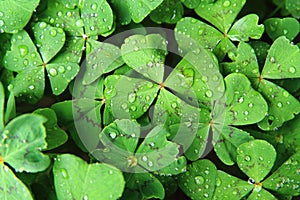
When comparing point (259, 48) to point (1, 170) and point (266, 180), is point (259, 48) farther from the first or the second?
point (1, 170)

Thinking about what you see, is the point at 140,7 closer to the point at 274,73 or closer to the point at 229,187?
the point at 274,73

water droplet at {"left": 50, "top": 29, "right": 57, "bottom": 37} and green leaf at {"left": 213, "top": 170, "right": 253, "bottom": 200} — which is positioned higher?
water droplet at {"left": 50, "top": 29, "right": 57, "bottom": 37}

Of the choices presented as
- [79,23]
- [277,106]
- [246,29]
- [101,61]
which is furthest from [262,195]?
[79,23]

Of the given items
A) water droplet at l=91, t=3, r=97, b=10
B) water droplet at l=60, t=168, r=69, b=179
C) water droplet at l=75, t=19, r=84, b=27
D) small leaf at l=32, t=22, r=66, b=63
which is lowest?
water droplet at l=60, t=168, r=69, b=179

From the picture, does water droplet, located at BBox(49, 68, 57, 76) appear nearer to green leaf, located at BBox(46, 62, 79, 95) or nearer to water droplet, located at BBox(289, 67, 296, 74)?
green leaf, located at BBox(46, 62, 79, 95)

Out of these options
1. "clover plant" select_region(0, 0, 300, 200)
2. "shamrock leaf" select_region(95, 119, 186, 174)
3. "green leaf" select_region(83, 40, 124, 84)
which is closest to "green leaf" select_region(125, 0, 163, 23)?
"clover plant" select_region(0, 0, 300, 200)

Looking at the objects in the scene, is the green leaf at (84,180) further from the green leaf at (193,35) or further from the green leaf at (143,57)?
the green leaf at (193,35)

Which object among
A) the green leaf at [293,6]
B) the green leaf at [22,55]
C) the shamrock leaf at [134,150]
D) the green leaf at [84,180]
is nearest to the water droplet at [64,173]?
the green leaf at [84,180]
